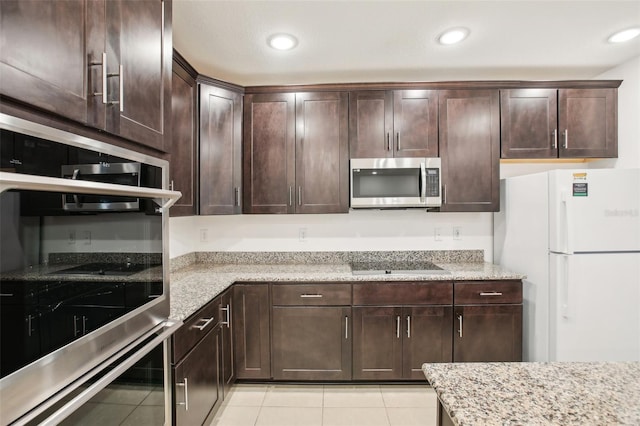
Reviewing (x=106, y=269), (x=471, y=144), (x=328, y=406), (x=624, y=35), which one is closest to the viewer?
(x=106, y=269)

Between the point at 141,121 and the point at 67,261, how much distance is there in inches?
23.2

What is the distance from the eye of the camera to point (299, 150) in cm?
262

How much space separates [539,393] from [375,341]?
5.32ft

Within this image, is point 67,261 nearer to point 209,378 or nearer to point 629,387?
point 209,378

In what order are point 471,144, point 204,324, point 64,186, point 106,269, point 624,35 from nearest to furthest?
point 64,186, point 106,269, point 204,324, point 624,35, point 471,144

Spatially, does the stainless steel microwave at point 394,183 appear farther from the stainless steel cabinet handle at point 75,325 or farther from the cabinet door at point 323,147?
the stainless steel cabinet handle at point 75,325

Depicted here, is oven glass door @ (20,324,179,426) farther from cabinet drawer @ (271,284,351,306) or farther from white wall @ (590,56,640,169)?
white wall @ (590,56,640,169)

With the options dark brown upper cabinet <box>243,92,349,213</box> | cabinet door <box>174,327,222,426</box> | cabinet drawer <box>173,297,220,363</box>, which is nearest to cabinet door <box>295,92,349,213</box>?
dark brown upper cabinet <box>243,92,349,213</box>

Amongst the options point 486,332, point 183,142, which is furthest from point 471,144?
point 183,142

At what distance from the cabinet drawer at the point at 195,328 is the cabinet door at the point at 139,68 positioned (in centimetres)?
89

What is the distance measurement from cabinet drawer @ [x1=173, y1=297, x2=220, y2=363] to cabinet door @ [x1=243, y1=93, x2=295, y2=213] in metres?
1.03

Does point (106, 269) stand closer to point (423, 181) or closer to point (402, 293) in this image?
point (402, 293)

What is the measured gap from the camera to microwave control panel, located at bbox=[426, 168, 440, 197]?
2.54 metres

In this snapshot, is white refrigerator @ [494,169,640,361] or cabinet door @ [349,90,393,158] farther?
cabinet door @ [349,90,393,158]
